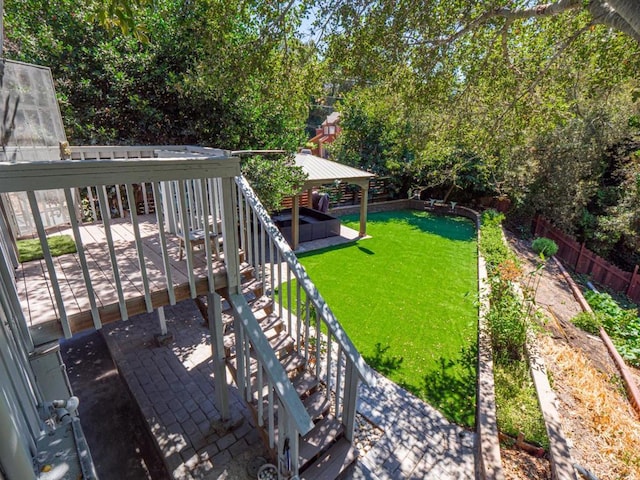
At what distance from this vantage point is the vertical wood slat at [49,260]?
6.73 feet

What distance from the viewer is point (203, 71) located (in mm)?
5789

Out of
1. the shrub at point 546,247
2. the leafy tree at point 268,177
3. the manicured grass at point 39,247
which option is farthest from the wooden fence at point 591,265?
the manicured grass at point 39,247

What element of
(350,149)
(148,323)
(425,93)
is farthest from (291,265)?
(350,149)

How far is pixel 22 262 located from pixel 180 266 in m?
1.66

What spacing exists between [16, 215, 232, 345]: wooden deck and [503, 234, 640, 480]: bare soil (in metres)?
4.16

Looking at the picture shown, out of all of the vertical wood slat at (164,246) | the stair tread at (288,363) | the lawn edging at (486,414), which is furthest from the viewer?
the stair tread at (288,363)

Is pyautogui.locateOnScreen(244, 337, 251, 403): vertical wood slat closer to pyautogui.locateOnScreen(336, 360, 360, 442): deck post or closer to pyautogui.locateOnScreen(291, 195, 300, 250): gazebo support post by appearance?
pyautogui.locateOnScreen(336, 360, 360, 442): deck post

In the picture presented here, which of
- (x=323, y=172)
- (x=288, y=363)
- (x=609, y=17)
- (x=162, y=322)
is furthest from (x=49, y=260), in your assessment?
(x=323, y=172)

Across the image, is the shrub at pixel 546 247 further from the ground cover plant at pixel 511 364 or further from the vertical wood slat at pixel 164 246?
the vertical wood slat at pixel 164 246

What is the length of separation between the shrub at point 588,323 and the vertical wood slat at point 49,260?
33.5 ft

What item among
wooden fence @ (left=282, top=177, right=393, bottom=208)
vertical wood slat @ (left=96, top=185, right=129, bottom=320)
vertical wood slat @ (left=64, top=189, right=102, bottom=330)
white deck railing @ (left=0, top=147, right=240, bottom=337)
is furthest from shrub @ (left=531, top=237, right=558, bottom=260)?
vertical wood slat @ (left=64, top=189, right=102, bottom=330)

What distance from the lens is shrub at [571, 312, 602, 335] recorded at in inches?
307

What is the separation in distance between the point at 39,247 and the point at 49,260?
2105 mm

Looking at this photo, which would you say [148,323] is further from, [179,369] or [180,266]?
[180,266]
